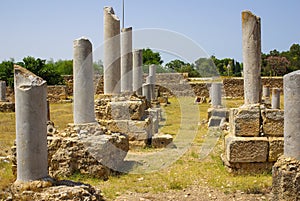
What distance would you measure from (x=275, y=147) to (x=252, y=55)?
181cm

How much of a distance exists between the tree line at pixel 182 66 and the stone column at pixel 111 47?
16.3 metres

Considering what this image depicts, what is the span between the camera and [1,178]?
6621 mm

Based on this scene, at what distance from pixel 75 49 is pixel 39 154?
10.3 ft

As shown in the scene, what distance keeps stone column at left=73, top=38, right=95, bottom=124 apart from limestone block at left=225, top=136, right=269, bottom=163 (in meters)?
2.81

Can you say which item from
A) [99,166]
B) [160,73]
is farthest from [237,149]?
[160,73]

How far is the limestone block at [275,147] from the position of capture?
708 centimetres

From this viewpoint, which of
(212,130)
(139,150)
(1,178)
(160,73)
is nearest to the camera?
(1,178)

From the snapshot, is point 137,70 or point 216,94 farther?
point 216,94

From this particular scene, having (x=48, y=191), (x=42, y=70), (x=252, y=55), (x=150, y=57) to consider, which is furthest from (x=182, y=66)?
(x=48, y=191)

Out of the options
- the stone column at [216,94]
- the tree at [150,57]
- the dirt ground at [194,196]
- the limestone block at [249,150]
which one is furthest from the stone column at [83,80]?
the tree at [150,57]

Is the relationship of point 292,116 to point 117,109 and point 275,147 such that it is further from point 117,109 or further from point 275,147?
point 117,109

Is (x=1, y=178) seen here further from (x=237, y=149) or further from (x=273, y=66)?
(x=273, y=66)

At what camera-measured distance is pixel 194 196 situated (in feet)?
19.9

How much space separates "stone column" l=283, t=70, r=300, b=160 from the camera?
5.08 meters
